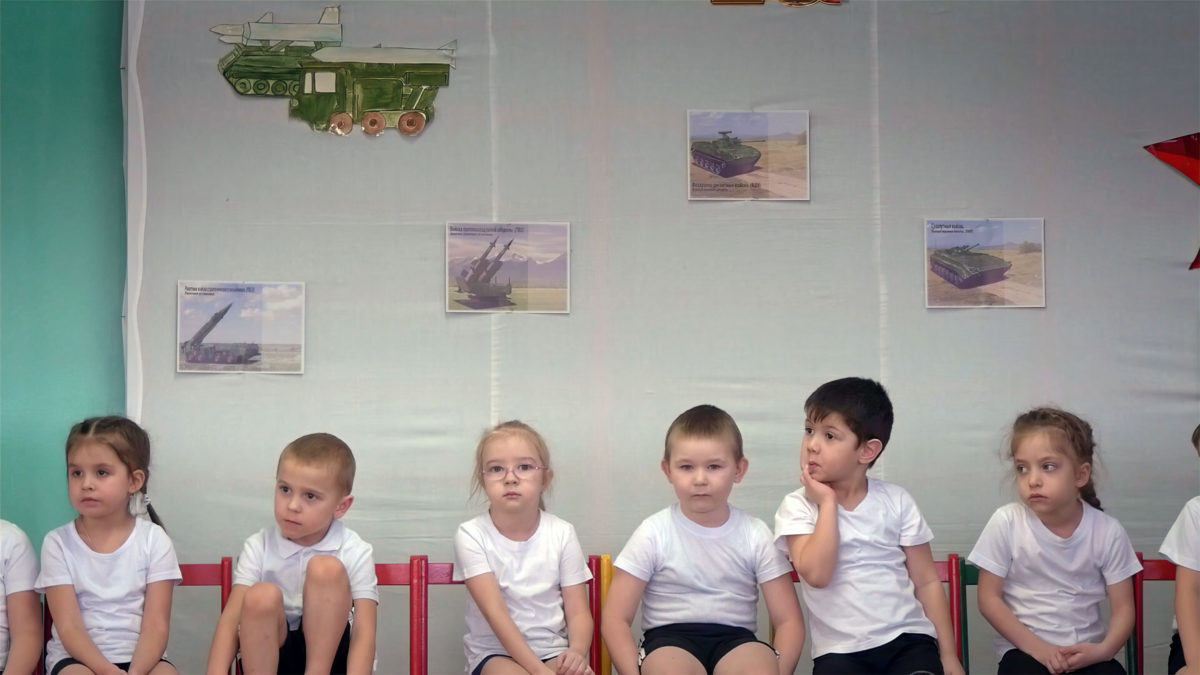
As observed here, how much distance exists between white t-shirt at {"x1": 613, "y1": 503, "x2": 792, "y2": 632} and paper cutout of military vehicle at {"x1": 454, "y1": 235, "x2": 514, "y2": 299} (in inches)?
38.8

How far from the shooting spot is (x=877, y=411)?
3184mm

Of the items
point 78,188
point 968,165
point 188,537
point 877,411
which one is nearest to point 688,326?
point 877,411

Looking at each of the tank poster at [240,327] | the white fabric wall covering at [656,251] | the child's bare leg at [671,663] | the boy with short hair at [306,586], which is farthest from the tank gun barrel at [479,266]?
the child's bare leg at [671,663]

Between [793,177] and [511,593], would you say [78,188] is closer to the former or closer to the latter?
[511,593]

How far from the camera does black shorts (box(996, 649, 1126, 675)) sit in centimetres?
306

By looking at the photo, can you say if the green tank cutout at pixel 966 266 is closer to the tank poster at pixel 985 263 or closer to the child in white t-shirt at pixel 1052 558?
the tank poster at pixel 985 263

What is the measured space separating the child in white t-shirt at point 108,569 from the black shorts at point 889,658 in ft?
5.55

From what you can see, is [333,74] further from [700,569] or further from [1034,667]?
[1034,667]

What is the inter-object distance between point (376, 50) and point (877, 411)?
192cm

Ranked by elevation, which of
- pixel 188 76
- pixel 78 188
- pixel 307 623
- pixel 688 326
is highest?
pixel 188 76

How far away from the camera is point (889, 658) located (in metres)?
2.97

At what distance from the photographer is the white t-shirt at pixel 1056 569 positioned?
316cm

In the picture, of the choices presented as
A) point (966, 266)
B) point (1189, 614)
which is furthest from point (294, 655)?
point (966, 266)

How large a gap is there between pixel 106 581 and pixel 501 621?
1033 millimetres
